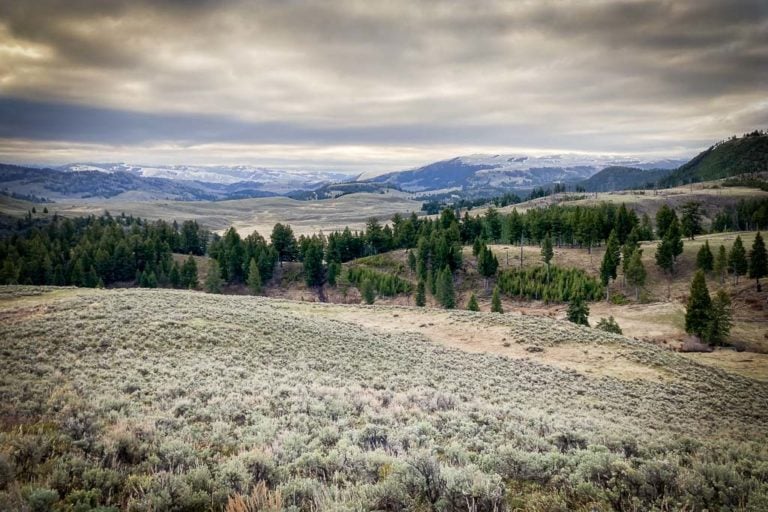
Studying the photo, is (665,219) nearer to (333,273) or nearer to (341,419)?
→ (333,273)

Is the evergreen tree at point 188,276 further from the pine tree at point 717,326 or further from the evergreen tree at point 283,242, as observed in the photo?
the pine tree at point 717,326

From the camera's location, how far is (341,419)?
12.6 meters

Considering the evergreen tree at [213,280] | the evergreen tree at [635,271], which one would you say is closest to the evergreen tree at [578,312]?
the evergreen tree at [635,271]

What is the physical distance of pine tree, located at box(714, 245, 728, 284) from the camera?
251 feet

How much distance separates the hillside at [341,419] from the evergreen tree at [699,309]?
2850 centimetres

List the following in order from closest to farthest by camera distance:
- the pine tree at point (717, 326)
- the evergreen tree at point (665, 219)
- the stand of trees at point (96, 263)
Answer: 1. the pine tree at point (717, 326)
2. the stand of trees at point (96, 263)
3. the evergreen tree at point (665, 219)

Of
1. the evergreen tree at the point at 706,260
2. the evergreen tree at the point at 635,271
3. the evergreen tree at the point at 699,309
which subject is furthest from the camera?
the evergreen tree at the point at 706,260

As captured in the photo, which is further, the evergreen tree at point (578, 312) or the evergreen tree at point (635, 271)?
the evergreen tree at point (635, 271)

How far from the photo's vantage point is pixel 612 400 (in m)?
22.7

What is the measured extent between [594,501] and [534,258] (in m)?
93.0

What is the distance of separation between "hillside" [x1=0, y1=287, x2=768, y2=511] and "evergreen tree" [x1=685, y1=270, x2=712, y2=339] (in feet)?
93.5

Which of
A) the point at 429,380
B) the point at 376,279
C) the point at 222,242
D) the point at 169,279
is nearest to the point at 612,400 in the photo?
the point at 429,380

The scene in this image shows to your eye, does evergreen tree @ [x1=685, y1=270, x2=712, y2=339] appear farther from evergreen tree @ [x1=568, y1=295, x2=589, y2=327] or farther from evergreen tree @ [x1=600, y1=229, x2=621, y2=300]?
evergreen tree @ [x1=600, y1=229, x2=621, y2=300]

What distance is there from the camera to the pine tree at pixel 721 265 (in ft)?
251
